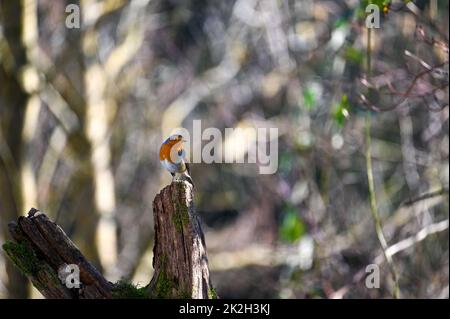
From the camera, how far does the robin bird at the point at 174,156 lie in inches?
168

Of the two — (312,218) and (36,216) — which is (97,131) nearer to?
(312,218)

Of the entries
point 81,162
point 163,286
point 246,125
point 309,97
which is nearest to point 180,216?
point 163,286

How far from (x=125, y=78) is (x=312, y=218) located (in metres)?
4.54

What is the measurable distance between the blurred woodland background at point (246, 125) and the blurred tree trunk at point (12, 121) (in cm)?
2

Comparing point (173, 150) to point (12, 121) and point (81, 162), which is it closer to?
point (12, 121)

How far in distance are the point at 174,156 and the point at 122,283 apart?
2.25ft

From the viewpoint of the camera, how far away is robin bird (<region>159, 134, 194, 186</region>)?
4270 mm

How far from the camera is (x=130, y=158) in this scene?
49.0ft

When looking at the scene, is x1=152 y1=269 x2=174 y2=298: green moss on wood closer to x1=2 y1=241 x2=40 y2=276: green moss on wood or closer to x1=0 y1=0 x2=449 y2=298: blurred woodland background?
x1=2 y1=241 x2=40 y2=276: green moss on wood

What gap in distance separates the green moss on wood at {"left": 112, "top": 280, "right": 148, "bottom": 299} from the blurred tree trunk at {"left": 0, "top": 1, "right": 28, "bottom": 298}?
5.82m

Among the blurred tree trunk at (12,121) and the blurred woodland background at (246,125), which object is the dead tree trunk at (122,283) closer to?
the blurred woodland background at (246,125)

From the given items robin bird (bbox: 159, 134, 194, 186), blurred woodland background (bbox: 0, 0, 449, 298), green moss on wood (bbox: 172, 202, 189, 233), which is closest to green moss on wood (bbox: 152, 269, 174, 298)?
green moss on wood (bbox: 172, 202, 189, 233)

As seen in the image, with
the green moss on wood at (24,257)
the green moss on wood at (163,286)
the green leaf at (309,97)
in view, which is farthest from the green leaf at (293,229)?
the green moss on wood at (24,257)

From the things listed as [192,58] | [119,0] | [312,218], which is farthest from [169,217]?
[192,58]
